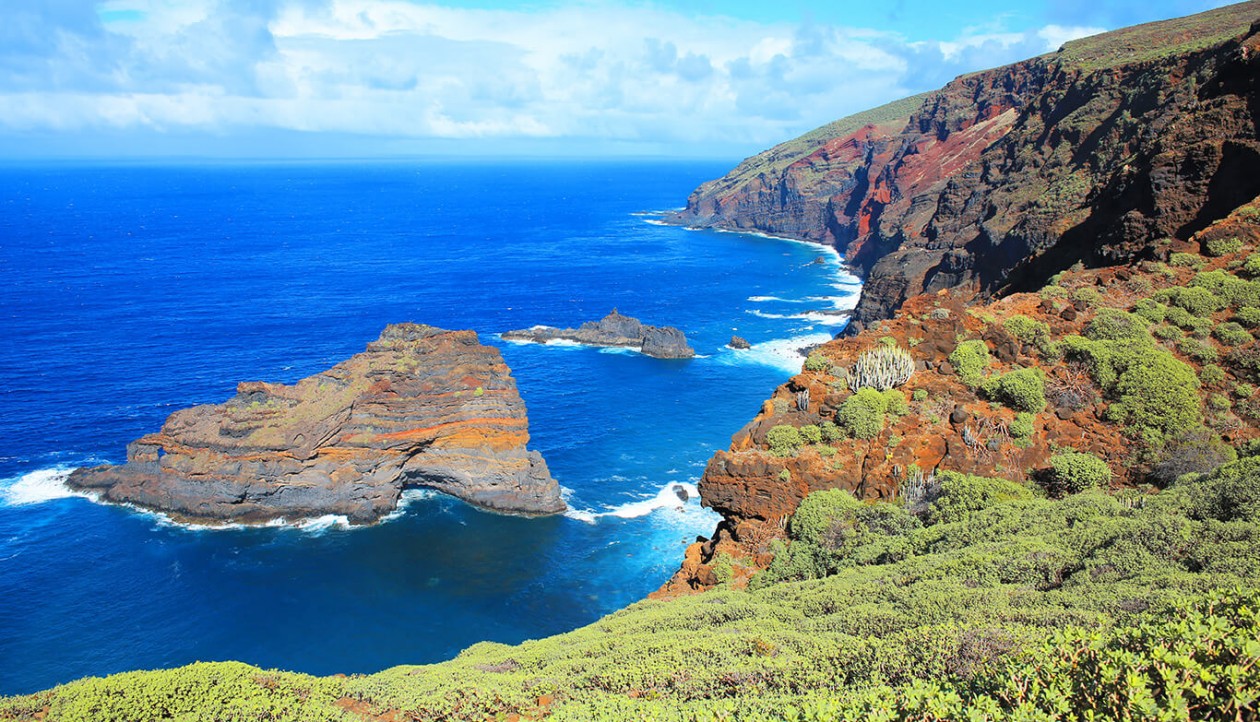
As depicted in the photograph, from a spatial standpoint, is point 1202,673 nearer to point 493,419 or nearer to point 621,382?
point 493,419

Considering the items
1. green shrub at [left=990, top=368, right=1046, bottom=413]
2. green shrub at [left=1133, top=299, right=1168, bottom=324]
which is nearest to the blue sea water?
green shrub at [left=990, top=368, right=1046, bottom=413]

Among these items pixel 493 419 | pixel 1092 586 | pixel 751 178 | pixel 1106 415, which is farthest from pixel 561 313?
pixel 751 178

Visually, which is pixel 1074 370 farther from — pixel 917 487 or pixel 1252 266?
pixel 1252 266

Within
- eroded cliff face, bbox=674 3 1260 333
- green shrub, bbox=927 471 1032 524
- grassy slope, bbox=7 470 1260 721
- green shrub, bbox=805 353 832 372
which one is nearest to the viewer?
grassy slope, bbox=7 470 1260 721

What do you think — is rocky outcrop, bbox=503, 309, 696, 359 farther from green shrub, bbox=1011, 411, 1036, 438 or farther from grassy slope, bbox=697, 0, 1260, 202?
green shrub, bbox=1011, 411, 1036, 438

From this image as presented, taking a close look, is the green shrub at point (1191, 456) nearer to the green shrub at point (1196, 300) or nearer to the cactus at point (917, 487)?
the green shrub at point (1196, 300)
